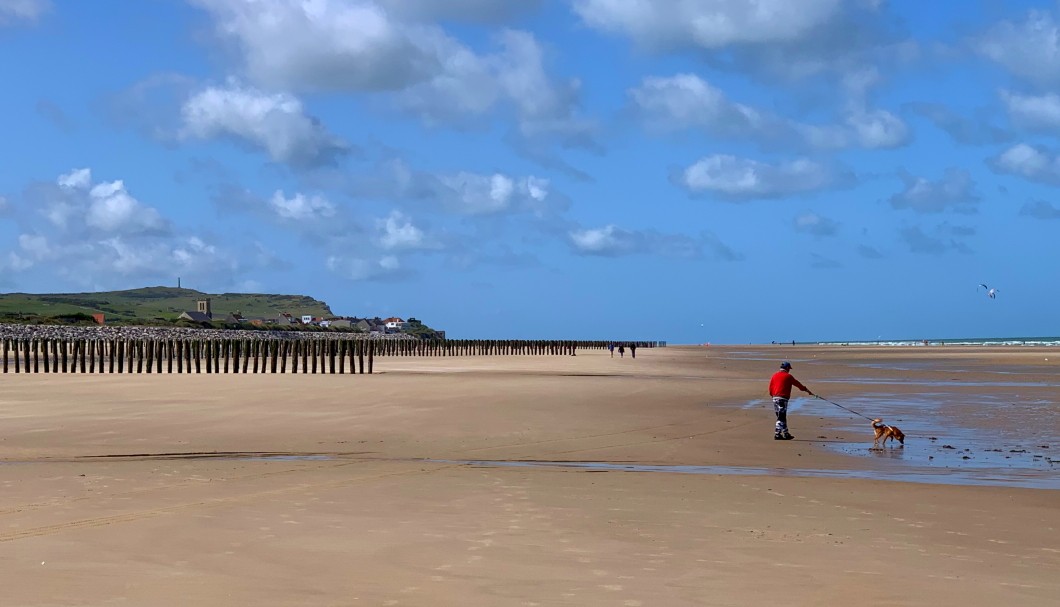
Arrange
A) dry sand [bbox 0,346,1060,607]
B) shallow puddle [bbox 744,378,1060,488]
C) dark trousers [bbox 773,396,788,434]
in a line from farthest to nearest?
dark trousers [bbox 773,396,788,434]
shallow puddle [bbox 744,378,1060,488]
dry sand [bbox 0,346,1060,607]

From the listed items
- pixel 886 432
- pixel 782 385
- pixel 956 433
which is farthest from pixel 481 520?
pixel 956 433

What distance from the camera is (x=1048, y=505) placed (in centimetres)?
1036

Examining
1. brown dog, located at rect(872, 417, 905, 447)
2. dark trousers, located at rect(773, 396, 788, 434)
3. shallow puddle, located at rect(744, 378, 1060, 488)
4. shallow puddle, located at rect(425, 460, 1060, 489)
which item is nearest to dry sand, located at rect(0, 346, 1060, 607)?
shallow puddle, located at rect(425, 460, 1060, 489)

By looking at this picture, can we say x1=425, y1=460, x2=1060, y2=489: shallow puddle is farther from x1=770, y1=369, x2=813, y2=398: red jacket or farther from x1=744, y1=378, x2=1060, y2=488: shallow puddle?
x1=770, y1=369, x2=813, y2=398: red jacket

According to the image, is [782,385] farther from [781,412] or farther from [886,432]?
[886,432]

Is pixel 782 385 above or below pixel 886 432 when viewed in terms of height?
above

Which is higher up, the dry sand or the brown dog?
the brown dog

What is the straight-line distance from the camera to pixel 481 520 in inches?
360

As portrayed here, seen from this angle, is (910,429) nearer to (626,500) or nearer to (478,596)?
(626,500)

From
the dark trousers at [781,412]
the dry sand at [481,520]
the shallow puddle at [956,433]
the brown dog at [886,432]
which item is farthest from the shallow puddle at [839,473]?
the dark trousers at [781,412]

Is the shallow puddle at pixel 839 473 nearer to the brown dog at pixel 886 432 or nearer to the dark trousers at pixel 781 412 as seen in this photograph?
the brown dog at pixel 886 432

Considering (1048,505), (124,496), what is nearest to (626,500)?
(1048,505)

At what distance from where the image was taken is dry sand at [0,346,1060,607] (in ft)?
21.8

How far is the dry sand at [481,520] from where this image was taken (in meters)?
6.63
